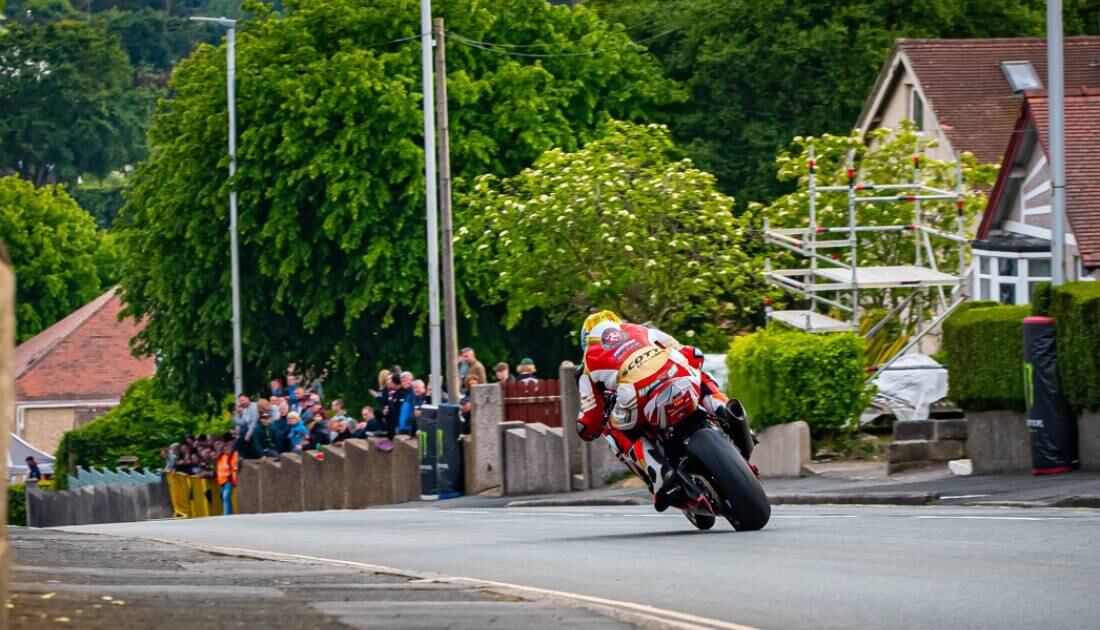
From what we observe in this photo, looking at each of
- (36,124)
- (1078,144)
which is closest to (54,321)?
(36,124)

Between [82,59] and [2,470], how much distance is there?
11609 centimetres

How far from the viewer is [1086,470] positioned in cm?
2147

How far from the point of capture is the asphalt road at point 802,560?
10602 millimetres

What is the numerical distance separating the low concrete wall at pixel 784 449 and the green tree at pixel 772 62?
90.4ft

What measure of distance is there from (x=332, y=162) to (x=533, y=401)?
1567cm

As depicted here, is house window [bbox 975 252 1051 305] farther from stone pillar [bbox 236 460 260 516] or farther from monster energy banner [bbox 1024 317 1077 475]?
monster energy banner [bbox 1024 317 1077 475]

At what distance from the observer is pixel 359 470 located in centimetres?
3541

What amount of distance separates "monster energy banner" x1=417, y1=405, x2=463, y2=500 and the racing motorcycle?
53.1ft

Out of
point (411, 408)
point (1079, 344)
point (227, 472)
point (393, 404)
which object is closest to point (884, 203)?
point (411, 408)

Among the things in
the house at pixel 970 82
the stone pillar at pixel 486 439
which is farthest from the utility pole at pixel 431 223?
the house at pixel 970 82

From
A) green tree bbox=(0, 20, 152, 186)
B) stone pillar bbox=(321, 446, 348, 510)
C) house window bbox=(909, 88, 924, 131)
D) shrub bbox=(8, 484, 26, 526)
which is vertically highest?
green tree bbox=(0, 20, 152, 186)

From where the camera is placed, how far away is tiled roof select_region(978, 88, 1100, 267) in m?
32.7

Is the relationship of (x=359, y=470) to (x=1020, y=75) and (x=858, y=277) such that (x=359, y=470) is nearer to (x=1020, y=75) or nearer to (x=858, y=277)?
(x=858, y=277)

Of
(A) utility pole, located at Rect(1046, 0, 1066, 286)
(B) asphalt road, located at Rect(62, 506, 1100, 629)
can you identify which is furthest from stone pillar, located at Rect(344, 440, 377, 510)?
(A) utility pole, located at Rect(1046, 0, 1066, 286)
